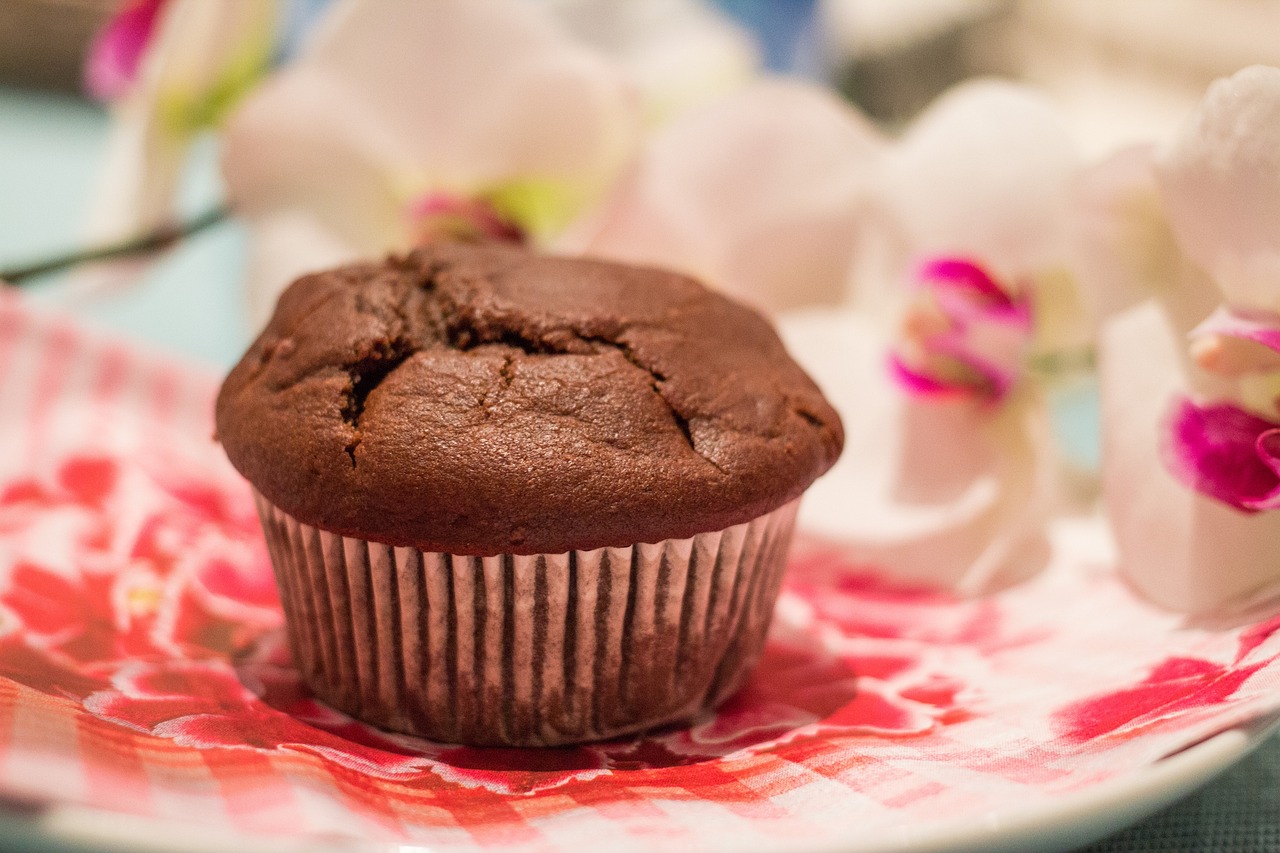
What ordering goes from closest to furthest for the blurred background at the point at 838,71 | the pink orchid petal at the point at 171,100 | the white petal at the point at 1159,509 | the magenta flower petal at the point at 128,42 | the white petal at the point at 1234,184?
the white petal at the point at 1234,184 → the white petal at the point at 1159,509 → the pink orchid petal at the point at 171,100 → the magenta flower petal at the point at 128,42 → the blurred background at the point at 838,71

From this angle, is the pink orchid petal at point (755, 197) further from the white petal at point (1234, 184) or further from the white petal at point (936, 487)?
the white petal at point (1234, 184)

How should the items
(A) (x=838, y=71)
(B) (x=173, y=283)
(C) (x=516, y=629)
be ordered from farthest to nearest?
(A) (x=838, y=71) → (B) (x=173, y=283) → (C) (x=516, y=629)

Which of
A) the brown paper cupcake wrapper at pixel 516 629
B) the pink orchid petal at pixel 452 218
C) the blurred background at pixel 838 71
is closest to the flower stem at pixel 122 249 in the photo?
the blurred background at pixel 838 71

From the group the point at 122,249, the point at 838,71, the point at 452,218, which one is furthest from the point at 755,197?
the point at 838,71

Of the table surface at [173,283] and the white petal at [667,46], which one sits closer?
the table surface at [173,283]

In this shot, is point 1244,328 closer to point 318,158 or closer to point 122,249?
point 318,158

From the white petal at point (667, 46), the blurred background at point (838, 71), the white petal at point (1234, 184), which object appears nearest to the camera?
the white petal at point (1234, 184)

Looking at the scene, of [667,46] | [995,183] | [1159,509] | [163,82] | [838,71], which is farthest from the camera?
[838,71]
